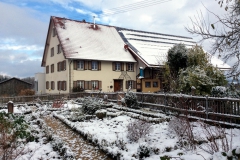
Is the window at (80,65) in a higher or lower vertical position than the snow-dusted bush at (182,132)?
higher

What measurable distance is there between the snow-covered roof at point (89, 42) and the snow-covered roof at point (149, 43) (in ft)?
4.46

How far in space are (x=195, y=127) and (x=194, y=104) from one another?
6.16 feet

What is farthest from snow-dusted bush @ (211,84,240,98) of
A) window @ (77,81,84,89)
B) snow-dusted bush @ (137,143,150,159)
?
window @ (77,81,84,89)

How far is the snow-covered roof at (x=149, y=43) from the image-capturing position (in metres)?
27.5

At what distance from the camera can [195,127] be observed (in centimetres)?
827

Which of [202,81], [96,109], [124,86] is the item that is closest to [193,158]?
[96,109]

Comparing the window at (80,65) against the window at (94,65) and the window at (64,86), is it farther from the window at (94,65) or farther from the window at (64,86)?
the window at (64,86)

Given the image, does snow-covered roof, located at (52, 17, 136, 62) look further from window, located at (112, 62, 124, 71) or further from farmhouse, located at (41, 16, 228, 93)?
window, located at (112, 62, 124, 71)

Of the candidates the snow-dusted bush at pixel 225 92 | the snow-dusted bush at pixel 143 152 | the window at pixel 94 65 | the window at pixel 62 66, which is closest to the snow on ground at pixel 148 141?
the snow-dusted bush at pixel 143 152

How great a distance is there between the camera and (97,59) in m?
24.9

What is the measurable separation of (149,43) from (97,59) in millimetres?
10489

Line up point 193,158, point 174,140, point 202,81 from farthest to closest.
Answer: point 202,81 < point 174,140 < point 193,158

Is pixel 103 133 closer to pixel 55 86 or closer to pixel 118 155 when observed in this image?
pixel 118 155

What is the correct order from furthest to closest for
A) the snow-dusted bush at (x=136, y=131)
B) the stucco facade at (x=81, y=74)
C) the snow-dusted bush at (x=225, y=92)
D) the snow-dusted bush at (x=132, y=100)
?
the stucco facade at (x=81, y=74) → the snow-dusted bush at (x=132, y=100) → the snow-dusted bush at (x=225, y=92) → the snow-dusted bush at (x=136, y=131)
